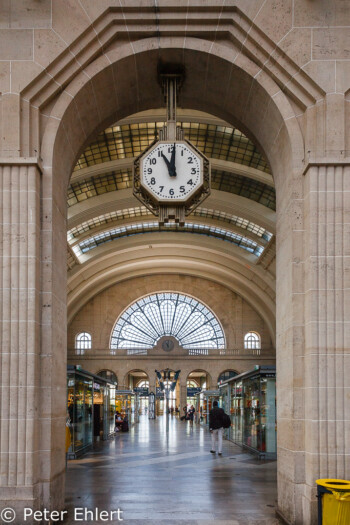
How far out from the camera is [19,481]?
328 inches

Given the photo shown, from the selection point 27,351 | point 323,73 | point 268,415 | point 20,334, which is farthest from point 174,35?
point 268,415

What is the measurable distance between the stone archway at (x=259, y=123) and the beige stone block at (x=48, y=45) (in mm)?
97

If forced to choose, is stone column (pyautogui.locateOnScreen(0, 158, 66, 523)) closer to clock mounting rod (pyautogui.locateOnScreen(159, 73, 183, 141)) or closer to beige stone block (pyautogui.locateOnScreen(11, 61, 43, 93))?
beige stone block (pyautogui.locateOnScreen(11, 61, 43, 93))

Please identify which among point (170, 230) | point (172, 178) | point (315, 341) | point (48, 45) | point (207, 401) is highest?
point (170, 230)

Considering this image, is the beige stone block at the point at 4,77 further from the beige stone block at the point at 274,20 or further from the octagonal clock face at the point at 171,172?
the beige stone block at the point at 274,20

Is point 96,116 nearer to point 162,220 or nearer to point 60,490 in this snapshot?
point 162,220

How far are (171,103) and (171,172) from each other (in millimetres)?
1671

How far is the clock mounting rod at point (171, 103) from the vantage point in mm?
10023

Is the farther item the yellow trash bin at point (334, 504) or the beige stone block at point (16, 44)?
the beige stone block at point (16, 44)

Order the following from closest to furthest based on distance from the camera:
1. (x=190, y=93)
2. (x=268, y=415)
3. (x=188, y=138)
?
(x=190, y=93) → (x=268, y=415) → (x=188, y=138)

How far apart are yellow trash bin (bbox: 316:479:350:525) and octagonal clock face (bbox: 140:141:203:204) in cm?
478

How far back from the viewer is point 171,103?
1050 cm

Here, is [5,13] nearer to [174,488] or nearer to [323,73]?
[323,73]

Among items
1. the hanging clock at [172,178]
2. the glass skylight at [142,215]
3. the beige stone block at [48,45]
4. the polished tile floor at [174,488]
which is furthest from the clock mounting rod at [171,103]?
the glass skylight at [142,215]
